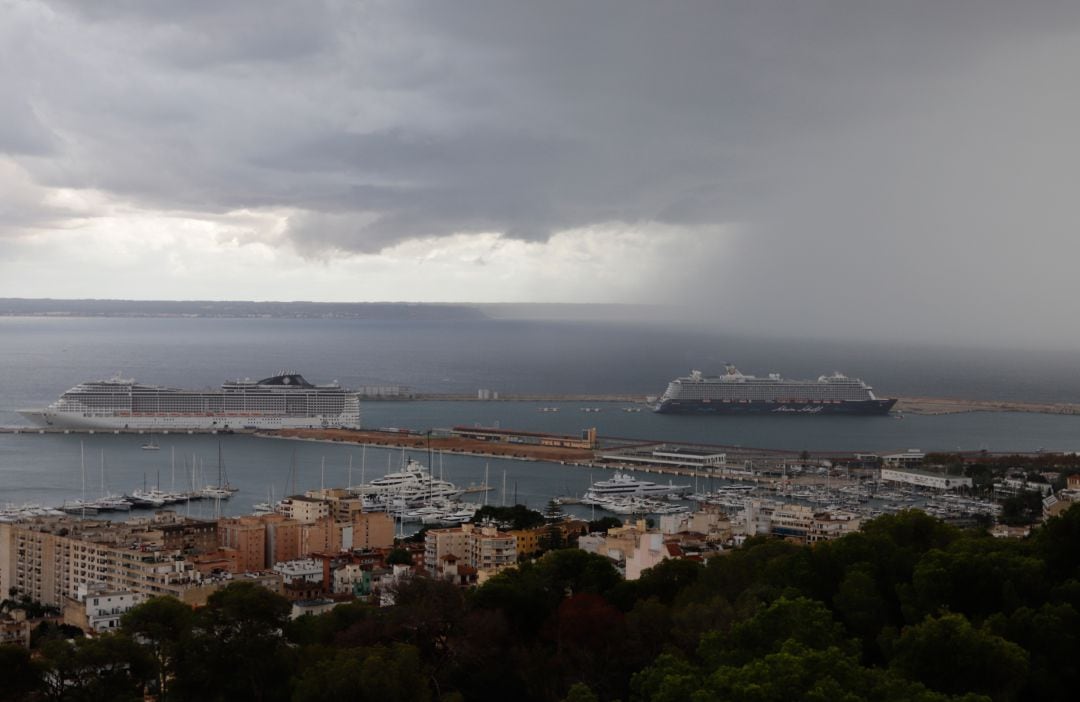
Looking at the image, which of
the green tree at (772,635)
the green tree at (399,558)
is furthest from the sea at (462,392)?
the green tree at (772,635)

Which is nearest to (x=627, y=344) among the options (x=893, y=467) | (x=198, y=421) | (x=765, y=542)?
(x=198, y=421)

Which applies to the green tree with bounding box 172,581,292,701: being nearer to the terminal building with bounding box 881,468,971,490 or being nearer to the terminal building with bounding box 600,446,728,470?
the terminal building with bounding box 881,468,971,490

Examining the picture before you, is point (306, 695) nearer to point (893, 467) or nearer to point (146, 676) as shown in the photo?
point (146, 676)

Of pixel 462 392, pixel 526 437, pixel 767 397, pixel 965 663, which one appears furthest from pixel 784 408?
pixel 965 663

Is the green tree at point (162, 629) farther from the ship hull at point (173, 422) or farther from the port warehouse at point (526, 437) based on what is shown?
the ship hull at point (173, 422)

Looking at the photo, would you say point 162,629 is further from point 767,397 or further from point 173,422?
point 767,397

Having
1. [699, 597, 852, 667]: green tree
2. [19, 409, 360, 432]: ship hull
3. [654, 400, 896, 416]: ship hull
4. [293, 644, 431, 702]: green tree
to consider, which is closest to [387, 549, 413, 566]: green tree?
[293, 644, 431, 702]: green tree
